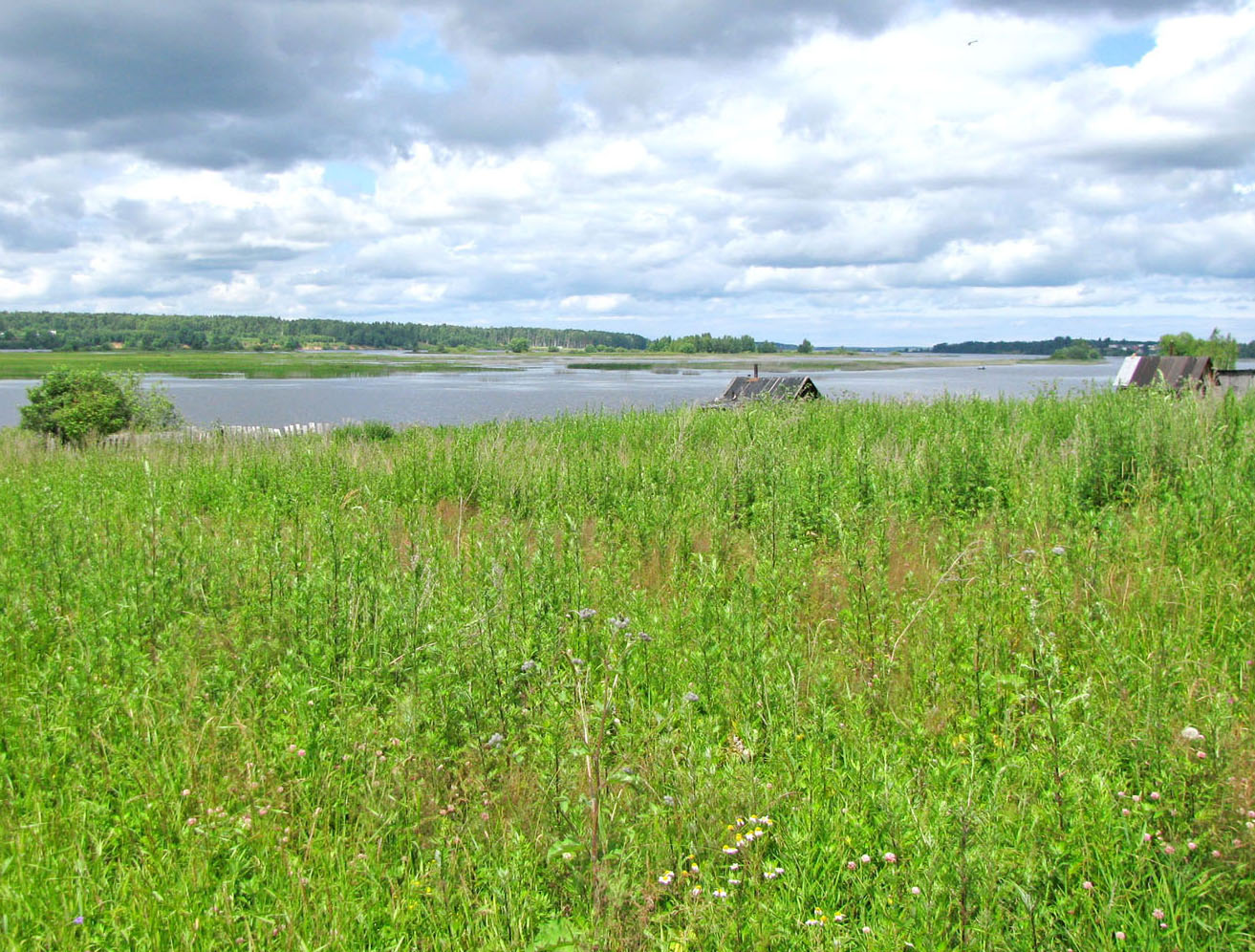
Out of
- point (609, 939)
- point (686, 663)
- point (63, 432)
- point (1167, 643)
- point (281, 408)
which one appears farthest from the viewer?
point (281, 408)

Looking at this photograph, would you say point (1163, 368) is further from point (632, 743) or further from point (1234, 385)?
point (632, 743)

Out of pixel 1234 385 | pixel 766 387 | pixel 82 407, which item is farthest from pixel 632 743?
pixel 82 407

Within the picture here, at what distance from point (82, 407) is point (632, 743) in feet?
98.4

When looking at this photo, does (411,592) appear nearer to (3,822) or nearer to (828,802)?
(3,822)

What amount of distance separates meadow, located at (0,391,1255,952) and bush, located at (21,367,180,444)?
2415cm

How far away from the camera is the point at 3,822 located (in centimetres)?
309

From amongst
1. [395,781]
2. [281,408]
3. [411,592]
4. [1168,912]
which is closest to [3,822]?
[395,781]

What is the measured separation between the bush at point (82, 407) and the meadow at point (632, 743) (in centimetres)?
2415

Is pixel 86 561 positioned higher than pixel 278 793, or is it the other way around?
pixel 86 561

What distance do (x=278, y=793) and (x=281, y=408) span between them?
60292mm

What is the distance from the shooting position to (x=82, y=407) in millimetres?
26859

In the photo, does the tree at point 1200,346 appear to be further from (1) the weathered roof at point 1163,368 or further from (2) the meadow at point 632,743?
(2) the meadow at point 632,743

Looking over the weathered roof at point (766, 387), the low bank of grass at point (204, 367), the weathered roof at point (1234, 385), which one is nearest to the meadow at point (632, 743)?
the weathered roof at point (1234, 385)

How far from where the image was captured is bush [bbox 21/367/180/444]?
26.5 metres
